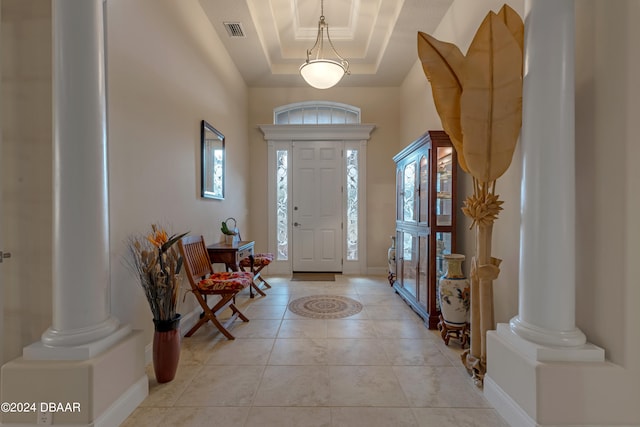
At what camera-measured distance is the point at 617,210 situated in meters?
1.38

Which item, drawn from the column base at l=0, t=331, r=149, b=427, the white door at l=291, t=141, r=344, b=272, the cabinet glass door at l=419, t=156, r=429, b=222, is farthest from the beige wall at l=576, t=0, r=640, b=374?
the white door at l=291, t=141, r=344, b=272

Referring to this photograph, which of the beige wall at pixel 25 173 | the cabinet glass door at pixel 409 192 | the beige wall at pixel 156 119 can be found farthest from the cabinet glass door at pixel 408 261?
the beige wall at pixel 25 173

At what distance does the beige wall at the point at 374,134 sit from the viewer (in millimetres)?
5043

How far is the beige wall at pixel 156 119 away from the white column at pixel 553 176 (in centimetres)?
243

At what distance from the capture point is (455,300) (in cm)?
232

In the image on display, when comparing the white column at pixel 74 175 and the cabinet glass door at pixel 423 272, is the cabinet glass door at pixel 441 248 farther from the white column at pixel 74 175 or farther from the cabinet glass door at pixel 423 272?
the white column at pixel 74 175

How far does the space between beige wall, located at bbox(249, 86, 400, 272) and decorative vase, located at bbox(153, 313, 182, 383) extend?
319cm

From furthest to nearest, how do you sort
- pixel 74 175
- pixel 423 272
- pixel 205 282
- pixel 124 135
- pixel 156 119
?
pixel 423 272 → pixel 205 282 → pixel 156 119 → pixel 124 135 → pixel 74 175

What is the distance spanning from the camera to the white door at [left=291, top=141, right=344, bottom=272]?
16.7 feet

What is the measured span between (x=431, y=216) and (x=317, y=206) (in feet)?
8.60

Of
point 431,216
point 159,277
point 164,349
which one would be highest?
point 431,216

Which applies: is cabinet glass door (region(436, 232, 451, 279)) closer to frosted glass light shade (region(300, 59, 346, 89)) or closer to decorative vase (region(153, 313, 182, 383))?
frosted glass light shade (region(300, 59, 346, 89))

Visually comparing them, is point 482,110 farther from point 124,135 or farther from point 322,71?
point 124,135

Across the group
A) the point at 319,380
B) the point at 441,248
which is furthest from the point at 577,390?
the point at 441,248
